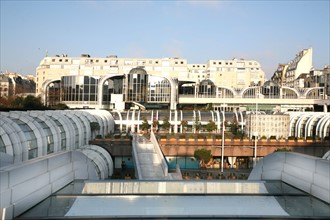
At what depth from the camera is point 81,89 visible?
72875 millimetres

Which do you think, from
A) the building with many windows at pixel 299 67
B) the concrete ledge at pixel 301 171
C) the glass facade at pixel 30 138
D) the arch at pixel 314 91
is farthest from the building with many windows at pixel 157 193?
the building with many windows at pixel 299 67

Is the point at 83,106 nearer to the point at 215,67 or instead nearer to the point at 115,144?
the point at 115,144

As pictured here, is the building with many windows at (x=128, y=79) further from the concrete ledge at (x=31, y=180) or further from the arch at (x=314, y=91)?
the concrete ledge at (x=31, y=180)

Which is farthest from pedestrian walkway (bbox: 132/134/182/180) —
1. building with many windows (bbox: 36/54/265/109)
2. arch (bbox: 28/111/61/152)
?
building with many windows (bbox: 36/54/265/109)

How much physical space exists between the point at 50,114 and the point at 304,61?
101600 millimetres

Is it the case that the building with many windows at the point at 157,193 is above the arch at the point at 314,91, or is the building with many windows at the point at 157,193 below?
below

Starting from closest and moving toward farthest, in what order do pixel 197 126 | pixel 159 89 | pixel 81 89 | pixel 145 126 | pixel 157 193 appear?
pixel 157 193 → pixel 145 126 → pixel 197 126 → pixel 81 89 → pixel 159 89

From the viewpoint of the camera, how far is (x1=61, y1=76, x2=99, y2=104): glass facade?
72.6 meters

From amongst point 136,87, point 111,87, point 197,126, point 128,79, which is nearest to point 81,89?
point 111,87

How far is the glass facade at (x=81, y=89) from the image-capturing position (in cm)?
7256

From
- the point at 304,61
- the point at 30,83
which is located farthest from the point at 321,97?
the point at 30,83

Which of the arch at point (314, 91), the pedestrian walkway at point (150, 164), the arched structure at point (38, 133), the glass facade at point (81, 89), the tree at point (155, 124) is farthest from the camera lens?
the arch at point (314, 91)

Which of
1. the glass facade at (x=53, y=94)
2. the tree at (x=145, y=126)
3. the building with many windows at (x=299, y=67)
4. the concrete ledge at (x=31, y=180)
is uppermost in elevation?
the building with many windows at (x=299, y=67)

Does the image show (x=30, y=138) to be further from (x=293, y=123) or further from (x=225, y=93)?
(x=225, y=93)
